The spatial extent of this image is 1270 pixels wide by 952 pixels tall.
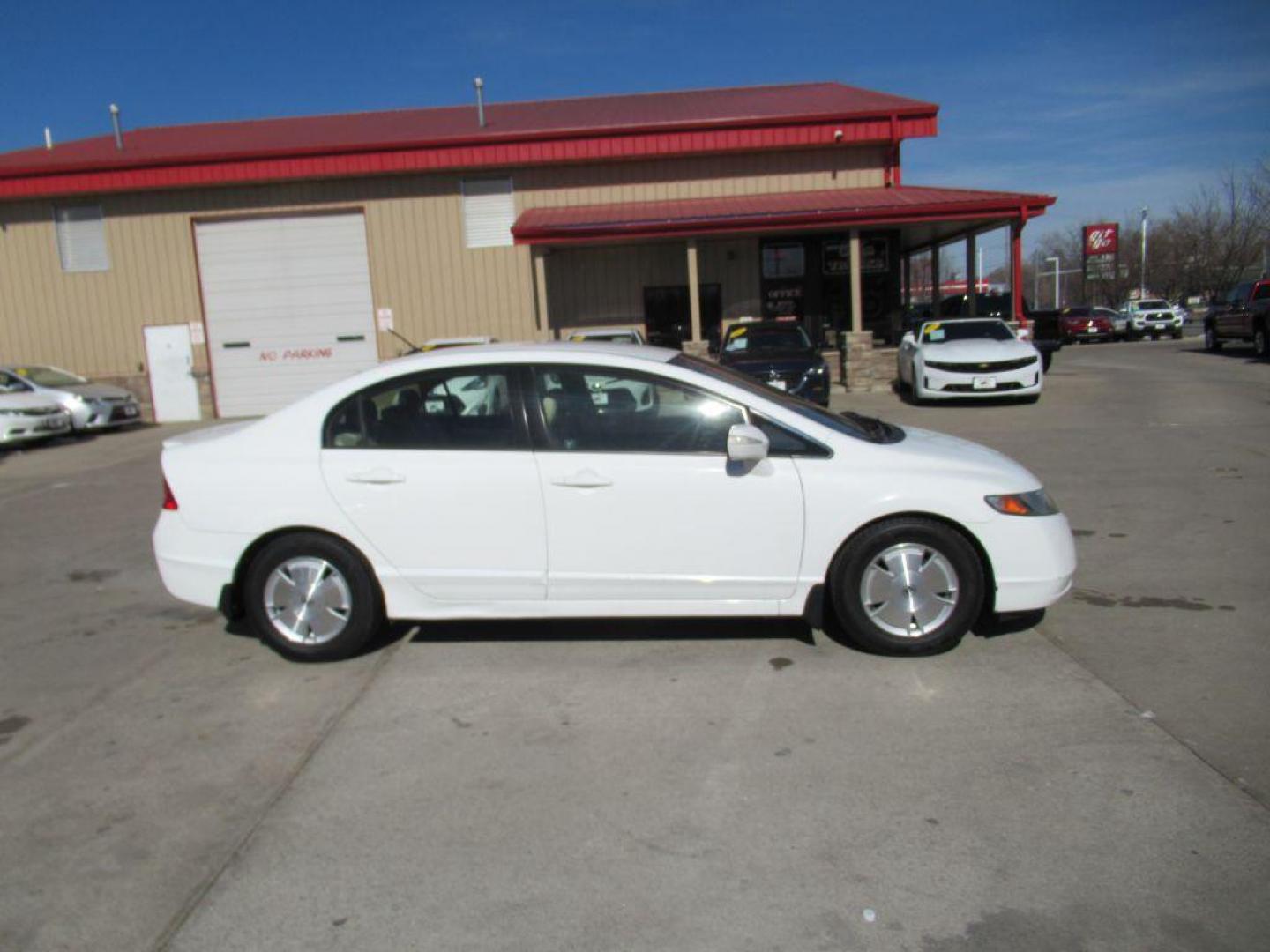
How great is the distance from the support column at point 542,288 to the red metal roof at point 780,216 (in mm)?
711

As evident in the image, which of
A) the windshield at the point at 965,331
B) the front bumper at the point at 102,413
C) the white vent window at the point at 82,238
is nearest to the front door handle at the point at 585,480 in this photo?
the windshield at the point at 965,331

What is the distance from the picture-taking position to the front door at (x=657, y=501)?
4785 mm

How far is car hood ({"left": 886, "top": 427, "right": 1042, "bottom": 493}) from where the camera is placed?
483 centimetres

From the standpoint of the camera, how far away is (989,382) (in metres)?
15.9

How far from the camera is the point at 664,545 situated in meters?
4.83

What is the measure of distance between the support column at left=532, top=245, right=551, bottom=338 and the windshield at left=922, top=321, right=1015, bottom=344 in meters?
7.59

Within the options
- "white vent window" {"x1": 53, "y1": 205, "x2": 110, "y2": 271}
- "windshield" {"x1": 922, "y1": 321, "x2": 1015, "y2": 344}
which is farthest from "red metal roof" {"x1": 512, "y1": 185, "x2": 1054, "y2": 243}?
"white vent window" {"x1": 53, "y1": 205, "x2": 110, "y2": 271}

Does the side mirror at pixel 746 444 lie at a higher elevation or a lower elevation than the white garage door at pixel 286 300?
lower

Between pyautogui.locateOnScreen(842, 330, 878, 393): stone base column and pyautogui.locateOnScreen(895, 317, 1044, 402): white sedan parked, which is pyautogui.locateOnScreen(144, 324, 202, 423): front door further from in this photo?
pyautogui.locateOnScreen(895, 317, 1044, 402): white sedan parked

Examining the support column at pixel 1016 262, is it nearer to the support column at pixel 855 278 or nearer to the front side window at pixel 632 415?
the support column at pixel 855 278

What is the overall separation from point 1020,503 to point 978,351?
1208 cm

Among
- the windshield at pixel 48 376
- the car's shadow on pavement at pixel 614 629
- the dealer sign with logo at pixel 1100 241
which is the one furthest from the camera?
the dealer sign with logo at pixel 1100 241

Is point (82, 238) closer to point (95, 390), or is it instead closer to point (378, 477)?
point (95, 390)

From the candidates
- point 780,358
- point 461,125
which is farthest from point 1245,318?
point 461,125
